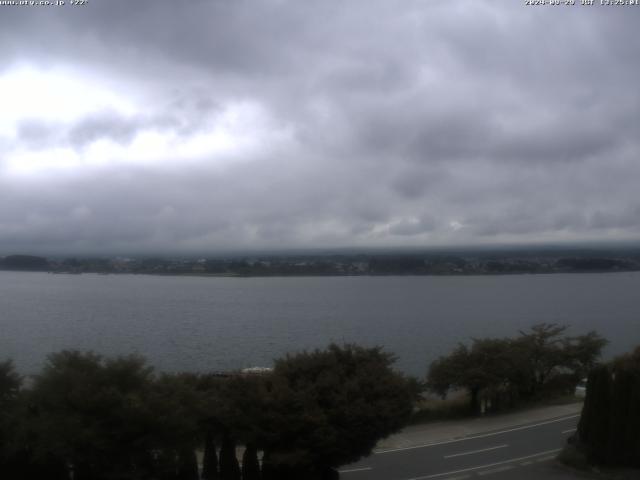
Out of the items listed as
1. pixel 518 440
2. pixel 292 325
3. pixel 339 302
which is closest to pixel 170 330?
pixel 292 325

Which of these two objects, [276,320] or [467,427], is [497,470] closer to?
[467,427]

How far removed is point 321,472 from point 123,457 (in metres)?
5.07

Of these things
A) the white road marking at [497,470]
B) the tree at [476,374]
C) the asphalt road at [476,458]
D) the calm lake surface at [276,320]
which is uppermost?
the tree at [476,374]

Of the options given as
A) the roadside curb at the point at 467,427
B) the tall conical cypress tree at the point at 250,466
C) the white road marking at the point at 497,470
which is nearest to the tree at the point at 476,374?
the roadside curb at the point at 467,427

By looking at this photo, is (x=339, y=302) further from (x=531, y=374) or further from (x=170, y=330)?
(x=531, y=374)

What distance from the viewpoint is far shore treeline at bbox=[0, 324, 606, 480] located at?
A: 1305 centimetres

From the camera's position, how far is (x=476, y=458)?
19.9 metres

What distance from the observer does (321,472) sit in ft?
53.0

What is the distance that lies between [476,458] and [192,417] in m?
9.83

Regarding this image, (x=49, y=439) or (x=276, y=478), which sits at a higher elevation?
(x=49, y=439)

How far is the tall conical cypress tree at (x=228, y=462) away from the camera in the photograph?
15.7 metres

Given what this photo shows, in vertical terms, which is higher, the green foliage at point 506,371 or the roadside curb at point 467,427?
the green foliage at point 506,371

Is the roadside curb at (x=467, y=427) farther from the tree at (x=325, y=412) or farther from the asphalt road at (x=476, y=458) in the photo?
the tree at (x=325, y=412)

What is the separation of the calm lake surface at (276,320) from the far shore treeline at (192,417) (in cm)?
2559
